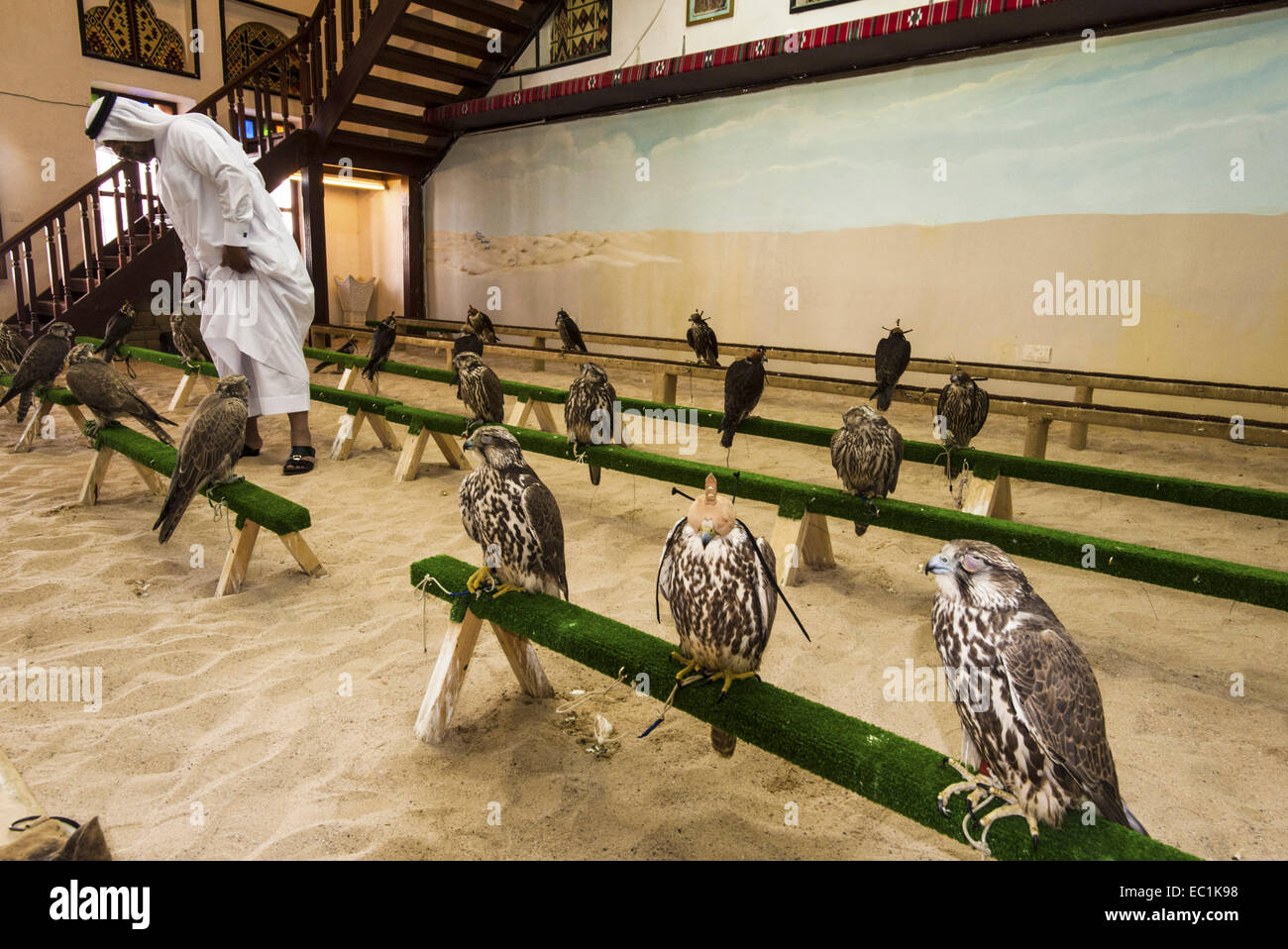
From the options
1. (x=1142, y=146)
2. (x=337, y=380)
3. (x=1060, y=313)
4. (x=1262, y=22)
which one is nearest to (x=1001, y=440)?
(x=1060, y=313)

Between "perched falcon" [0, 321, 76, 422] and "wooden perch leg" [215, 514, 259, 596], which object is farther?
"perched falcon" [0, 321, 76, 422]

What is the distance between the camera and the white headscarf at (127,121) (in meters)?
3.49

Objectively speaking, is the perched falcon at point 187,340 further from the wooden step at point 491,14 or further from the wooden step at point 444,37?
the wooden step at point 491,14

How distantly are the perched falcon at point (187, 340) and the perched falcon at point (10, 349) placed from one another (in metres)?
0.96

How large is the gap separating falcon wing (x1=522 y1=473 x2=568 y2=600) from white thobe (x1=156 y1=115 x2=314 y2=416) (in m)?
2.80

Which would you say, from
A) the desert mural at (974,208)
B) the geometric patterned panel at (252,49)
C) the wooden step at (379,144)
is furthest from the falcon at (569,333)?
the geometric patterned panel at (252,49)

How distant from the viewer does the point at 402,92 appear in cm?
878

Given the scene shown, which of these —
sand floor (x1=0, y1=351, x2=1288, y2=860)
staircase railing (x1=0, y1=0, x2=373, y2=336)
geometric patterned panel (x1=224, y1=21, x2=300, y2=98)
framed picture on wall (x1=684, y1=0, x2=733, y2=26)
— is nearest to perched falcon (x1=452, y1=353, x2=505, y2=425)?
sand floor (x1=0, y1=351, x2=1288, y2=860)

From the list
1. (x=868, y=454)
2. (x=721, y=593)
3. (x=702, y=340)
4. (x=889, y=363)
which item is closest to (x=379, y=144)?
(x=702, y=340)

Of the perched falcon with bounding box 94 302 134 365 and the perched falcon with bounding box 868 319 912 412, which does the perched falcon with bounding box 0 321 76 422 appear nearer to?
the perched falcon with bounding box 94 302 134 365

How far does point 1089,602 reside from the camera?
2893mm

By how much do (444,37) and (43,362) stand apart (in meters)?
6.08

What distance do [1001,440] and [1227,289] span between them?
194 cm

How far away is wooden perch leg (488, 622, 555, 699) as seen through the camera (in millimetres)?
2070
